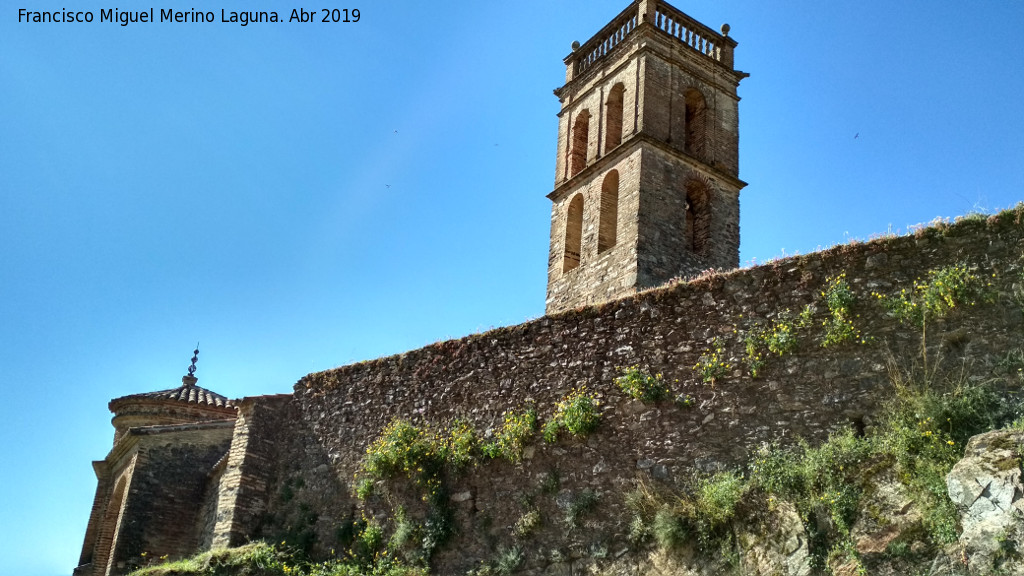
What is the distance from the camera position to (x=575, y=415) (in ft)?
38.9

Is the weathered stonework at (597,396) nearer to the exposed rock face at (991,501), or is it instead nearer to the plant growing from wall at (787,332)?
the plant growing from wall at (787,332)

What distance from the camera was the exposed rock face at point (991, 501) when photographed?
794cm

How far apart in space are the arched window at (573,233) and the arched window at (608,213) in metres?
0.74

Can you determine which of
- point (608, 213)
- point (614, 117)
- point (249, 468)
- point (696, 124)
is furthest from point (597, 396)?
point (696, 124)

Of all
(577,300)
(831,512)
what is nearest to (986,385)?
(831,512)

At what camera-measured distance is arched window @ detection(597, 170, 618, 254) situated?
878 inches

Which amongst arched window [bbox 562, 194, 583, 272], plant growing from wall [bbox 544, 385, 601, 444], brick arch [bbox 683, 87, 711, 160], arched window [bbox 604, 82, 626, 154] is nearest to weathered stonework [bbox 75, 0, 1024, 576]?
plant growing from wall [bbox 544, 385, 601, 444]

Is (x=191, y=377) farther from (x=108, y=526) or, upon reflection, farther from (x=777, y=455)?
(x=777, y=455)

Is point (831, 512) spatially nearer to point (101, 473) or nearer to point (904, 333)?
point (904, 333)

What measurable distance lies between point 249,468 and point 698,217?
40.5 ft

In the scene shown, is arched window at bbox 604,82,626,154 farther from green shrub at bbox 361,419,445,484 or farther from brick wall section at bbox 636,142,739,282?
green shrub at bbox 361,419,445,484

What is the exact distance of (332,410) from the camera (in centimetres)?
1523

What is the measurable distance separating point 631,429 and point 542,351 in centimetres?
186

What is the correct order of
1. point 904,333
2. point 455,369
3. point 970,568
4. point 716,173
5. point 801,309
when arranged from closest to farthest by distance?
point 970,568, point 904,333, point 801,309, point 455,369, point 716,173
